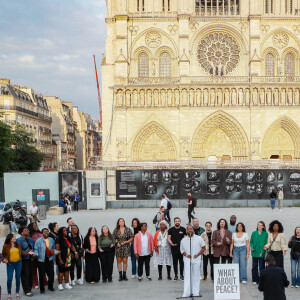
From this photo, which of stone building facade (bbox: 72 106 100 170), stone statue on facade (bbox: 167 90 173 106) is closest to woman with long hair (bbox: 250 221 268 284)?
stone statue on facade (bbox: 167 90 173 106)

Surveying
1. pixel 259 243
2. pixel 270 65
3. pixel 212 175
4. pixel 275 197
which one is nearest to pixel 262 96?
pixel 270 65

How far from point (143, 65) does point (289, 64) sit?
12541 mm

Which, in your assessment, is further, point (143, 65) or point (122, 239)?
point (143, 65)

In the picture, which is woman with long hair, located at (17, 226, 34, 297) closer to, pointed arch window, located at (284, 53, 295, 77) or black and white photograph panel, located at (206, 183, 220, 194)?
black and white photograph panel, located at (206, 183, 220, 194)

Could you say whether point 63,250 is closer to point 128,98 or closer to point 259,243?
point 259,243

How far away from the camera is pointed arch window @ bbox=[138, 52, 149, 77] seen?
37.4 m

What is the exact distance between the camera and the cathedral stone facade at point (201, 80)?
3569 cm

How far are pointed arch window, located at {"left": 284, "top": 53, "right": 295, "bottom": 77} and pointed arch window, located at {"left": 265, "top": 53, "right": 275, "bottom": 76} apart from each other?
1.03 metres

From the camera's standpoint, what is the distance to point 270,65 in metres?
37.8

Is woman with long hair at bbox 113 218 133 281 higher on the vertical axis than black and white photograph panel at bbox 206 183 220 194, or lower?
lower

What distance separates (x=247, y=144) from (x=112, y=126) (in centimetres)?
1121

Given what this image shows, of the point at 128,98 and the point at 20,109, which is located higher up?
the point at 20,109

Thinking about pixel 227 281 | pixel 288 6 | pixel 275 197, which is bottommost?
pixel 227 281

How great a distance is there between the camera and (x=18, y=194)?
2397 cm
